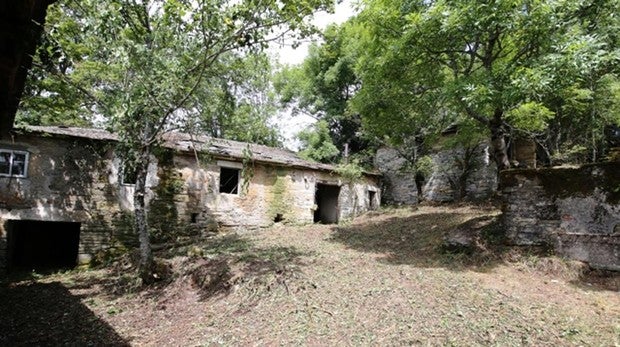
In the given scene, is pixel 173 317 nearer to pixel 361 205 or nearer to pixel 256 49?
pixel 256 49

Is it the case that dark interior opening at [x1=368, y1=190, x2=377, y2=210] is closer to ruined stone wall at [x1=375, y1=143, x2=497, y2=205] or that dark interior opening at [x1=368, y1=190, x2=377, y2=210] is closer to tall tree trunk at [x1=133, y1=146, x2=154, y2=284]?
ruined stone wall at [x1=375, y1=143, x2=497, y2=205]

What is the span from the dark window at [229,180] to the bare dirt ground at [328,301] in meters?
3.86

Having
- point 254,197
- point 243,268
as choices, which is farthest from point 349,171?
point 243,268

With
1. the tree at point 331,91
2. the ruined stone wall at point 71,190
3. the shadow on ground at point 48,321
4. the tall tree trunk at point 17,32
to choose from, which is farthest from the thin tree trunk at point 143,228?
the tree at point 331,91

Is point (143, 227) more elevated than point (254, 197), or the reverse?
point (254, 197)

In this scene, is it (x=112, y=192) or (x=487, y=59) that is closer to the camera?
(x=487, y=59)

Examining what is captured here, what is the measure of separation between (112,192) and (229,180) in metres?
3.96

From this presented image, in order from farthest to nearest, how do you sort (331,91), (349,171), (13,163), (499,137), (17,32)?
(331,91)
(349,171)
(13,163)
(499,137)
(17,32)

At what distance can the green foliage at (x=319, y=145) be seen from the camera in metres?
19.0

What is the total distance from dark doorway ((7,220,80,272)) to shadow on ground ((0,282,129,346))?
3.87 metres

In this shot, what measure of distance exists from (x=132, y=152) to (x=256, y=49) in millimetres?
3473

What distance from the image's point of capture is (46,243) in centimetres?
1180

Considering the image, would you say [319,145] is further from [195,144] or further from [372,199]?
[195,144]

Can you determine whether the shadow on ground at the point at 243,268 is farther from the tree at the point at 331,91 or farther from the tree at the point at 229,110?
the tree at the point at 331,91
